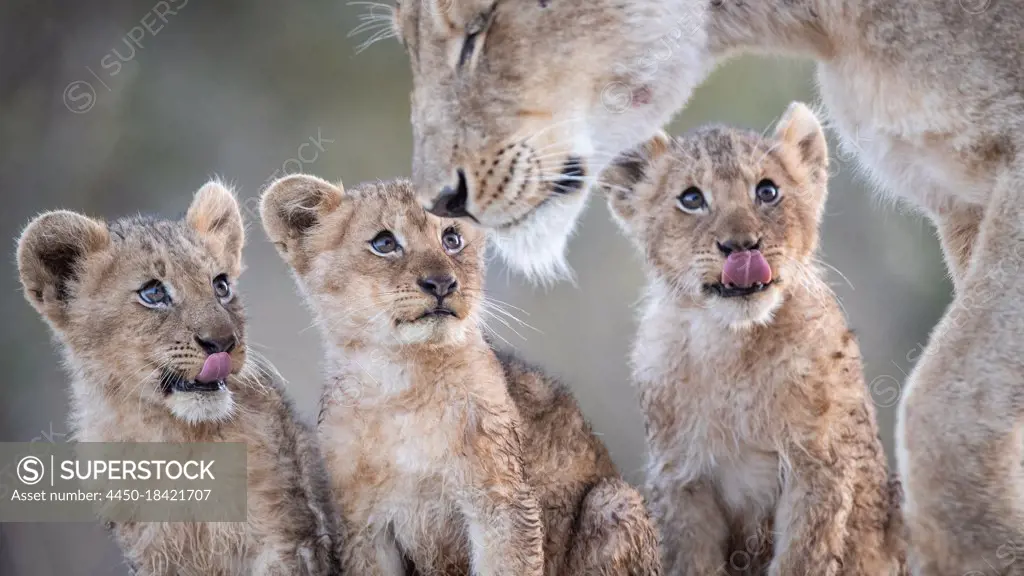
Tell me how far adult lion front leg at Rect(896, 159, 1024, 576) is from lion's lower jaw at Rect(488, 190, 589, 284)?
30.7 inches

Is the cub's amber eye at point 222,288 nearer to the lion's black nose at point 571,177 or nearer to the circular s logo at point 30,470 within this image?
the circular s logo at point 30,470

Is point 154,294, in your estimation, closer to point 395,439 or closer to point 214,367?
point 214,367

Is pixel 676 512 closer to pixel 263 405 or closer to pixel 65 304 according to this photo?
pixel 263 405

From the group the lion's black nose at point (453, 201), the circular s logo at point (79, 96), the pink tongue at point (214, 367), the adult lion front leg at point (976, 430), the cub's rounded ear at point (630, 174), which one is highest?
the circular s logo at point (79, 96)

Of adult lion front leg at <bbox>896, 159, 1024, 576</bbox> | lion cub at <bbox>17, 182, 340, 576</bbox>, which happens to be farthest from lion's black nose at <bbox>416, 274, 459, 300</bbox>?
adult lion front leg at <bbox>896, 159, 1024, 576</bbox>

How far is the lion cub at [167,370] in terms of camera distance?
7.78 feet

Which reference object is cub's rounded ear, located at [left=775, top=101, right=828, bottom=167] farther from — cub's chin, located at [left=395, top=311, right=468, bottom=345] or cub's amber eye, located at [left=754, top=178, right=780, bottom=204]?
cub's chin, located at [left=395, top=311, right=468, bottom=345]

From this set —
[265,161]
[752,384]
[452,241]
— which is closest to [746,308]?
[752,384]

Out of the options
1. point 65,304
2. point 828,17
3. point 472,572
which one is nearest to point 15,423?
point 65,304

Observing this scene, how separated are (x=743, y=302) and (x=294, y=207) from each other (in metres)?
0.96

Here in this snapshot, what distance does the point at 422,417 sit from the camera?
2508 mm

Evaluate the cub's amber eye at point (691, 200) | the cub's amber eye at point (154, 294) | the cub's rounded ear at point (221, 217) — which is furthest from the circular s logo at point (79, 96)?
the cub's amber eye at point (691, 200)

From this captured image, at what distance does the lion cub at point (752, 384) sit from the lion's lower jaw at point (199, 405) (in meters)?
1.00

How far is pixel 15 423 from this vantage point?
334cm
